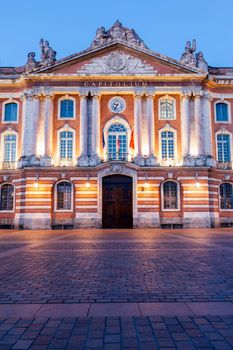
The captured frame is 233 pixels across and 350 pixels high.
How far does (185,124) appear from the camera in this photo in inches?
1220

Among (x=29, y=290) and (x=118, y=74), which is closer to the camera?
(x=29, y=290)

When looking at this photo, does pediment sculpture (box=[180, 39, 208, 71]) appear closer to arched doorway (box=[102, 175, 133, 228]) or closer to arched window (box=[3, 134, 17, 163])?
arched doorway (box=[102, 175, 133, 228])

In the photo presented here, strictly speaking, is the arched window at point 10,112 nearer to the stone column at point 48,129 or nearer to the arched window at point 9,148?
the arched window at point 9,148

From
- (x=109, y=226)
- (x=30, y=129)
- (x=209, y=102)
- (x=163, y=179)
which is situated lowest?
(x=109, y=226)

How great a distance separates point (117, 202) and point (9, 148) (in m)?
12.0

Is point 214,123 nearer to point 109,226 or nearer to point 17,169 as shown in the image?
point 109,226

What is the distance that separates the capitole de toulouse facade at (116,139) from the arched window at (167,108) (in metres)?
0.10

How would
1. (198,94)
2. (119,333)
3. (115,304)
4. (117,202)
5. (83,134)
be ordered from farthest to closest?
(198,94)
(83,134)
(117,202)
(115,304)
(119,333)

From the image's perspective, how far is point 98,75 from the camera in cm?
3083

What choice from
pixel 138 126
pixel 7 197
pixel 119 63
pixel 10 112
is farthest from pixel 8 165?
Answer: pixel 119 63

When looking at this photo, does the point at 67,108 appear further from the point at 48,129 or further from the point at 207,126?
the point at 207,126

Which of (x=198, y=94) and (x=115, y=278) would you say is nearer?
(x=115, y=278)

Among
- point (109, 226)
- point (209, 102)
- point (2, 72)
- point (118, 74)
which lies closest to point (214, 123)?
point (209, 102)

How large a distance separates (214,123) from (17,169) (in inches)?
782
